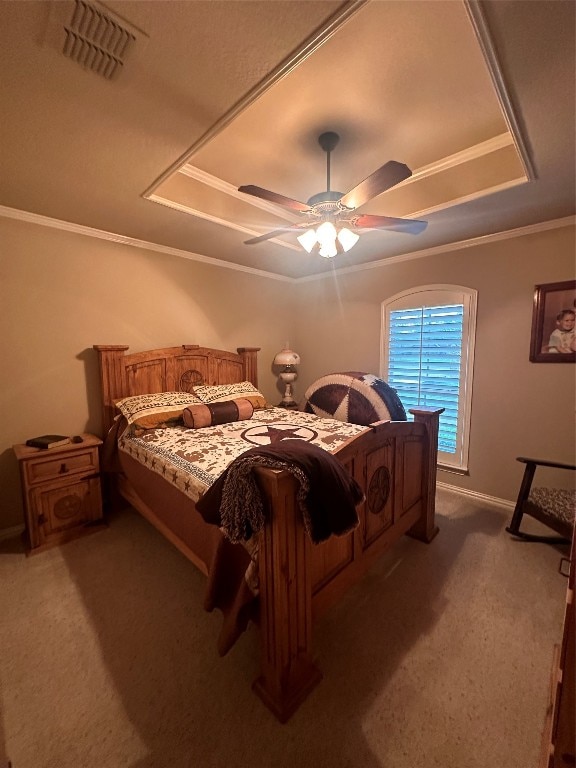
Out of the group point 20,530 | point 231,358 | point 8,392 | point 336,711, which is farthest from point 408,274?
point 20,530

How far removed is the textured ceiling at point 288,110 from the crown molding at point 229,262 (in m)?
0.07

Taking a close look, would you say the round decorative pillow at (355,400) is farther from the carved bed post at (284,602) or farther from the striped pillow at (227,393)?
the carved bed post at (284,602)

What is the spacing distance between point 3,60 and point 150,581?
268cm

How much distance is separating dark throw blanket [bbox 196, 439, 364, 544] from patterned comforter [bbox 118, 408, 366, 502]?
0.26m

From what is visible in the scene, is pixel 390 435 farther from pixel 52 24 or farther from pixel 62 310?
pixel 62 310

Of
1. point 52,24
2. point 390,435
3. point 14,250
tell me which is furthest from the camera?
point 14,250

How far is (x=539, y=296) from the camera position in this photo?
2.67 m

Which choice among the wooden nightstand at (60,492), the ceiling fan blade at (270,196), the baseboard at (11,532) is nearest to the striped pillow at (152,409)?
the wooden nightstand at (60,492)

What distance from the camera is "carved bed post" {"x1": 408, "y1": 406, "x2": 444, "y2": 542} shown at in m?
2.34

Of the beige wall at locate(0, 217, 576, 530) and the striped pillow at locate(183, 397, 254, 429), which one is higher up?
the beige wall at locate(0, 217, 576, 530)

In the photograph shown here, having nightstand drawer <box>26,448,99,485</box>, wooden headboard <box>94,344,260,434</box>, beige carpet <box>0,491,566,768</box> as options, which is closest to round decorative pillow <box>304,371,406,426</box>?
wooden headboard <box>94,344,260,434</box>

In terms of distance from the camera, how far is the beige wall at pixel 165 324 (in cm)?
250

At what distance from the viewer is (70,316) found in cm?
271

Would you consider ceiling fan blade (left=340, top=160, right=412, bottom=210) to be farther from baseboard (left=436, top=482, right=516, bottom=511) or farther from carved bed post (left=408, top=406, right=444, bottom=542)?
baseboard (left=436, top=482, right=516, bottom=511)
